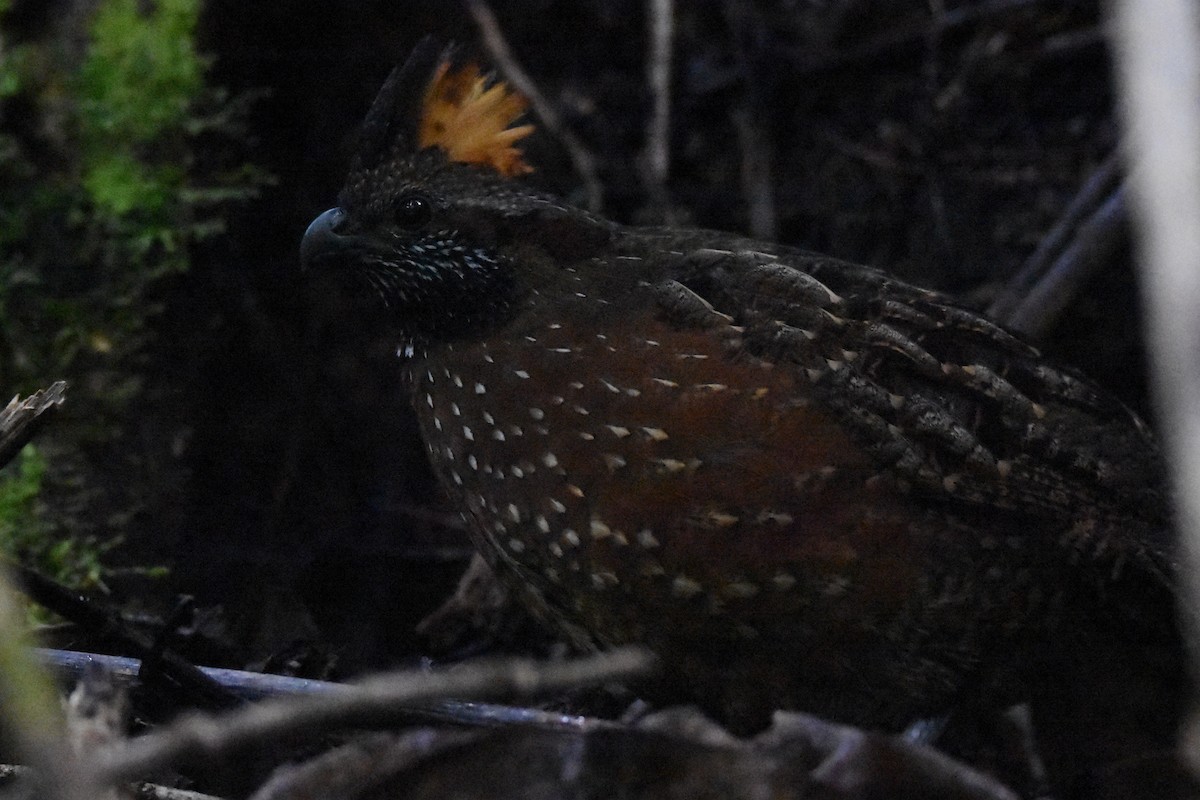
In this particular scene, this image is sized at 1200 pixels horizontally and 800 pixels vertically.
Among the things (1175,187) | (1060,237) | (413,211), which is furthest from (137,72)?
(1175,187)

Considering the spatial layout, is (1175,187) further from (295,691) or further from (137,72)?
(137,72)

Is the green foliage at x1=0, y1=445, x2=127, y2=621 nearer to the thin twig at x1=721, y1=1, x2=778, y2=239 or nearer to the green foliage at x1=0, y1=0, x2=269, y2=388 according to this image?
the green foliage at x1=0, y1=0, x2=269, y2=388

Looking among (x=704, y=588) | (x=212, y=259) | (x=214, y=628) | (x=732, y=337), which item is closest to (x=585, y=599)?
→ (x=704, y=588)

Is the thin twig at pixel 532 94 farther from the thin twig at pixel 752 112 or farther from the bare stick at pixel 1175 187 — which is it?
the bare stick at pixel 1175 187

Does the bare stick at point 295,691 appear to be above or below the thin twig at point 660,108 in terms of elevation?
below

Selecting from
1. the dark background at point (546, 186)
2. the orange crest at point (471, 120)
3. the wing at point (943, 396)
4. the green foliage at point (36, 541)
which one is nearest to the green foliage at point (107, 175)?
the dark background at point (546, 186)

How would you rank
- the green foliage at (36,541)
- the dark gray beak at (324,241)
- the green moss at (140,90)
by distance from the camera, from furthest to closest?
the green moss at (140,90), the green foliage at (36,541), the dark gray beak at (324,241)
